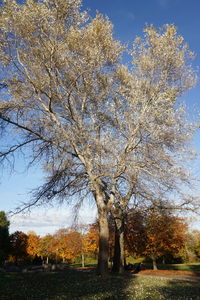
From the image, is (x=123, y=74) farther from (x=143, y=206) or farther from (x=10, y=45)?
(x=143, y=206)

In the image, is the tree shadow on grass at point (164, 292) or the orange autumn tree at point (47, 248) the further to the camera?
the orange autumn tree at point (47, 248)

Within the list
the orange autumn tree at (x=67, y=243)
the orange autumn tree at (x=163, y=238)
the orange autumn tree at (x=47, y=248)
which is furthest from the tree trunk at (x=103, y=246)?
the orange autumn tree at (x=47, y=248)

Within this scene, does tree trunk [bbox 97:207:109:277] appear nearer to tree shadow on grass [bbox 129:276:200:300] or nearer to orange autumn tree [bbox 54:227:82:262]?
tree shadow on grass [bbox 129:276:200:300]

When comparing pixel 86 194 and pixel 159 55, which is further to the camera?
pixel 86 194

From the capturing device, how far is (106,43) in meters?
14.4

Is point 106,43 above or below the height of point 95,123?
above

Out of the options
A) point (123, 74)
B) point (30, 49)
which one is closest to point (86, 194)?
point (123, 74)

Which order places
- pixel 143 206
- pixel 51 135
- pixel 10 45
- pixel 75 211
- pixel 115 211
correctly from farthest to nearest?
pixel 115 211
pixel 143 206
pixel 75 211
pixel 51 135
pixel 10 45

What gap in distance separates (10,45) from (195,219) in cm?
1445

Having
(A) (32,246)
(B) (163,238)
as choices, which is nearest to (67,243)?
(A) (32,246)

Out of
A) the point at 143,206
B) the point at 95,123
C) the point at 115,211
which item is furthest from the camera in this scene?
the point at 115,211

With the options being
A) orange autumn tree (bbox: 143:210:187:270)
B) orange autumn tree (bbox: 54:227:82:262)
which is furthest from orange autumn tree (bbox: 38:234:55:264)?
orange autumn tree (bbox: 143:210:187:270)

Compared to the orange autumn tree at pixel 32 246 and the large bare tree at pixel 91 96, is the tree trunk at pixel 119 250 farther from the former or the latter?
the orange autumn tree at pixel 32 246

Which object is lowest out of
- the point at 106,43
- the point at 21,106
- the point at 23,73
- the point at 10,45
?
the point at 21,106
